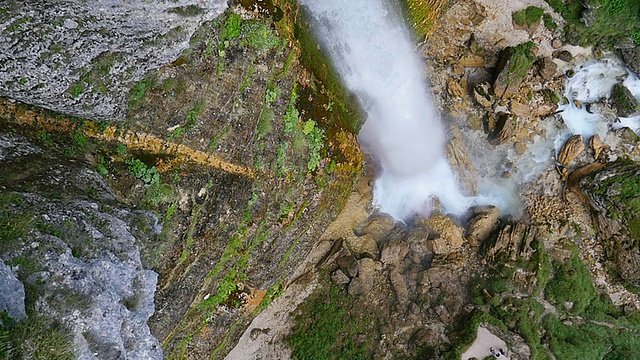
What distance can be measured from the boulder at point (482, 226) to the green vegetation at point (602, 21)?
8208mm

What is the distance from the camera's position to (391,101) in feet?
60.6

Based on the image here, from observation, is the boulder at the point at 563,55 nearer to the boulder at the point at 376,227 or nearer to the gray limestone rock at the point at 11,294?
the boulder at the point at 376,227

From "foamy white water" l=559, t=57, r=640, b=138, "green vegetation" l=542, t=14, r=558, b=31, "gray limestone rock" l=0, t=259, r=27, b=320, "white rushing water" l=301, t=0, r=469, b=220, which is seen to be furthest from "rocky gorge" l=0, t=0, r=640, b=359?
"white rushing water" l=301, t=0, r=469, b=220

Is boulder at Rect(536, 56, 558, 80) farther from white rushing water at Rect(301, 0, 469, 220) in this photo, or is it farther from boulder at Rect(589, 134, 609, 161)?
white rushing water at Rect(301, 0, 469, 220)

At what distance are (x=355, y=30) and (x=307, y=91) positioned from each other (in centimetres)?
326

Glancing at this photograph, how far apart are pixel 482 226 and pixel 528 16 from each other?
357 inches

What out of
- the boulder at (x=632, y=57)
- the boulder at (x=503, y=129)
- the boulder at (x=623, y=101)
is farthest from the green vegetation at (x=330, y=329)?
the boulder at (x=632, y=57)

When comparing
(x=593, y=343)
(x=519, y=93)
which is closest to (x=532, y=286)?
(x=593, y=343)

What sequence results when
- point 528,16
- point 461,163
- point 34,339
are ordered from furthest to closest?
point 461,163 < point 528,16 < point 34,339

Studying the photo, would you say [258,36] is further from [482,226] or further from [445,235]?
[482,226]

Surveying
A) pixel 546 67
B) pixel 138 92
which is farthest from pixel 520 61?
pixel 138 92

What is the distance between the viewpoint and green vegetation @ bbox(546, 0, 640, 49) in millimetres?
18656

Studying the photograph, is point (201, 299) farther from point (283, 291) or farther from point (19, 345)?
point (19, 345)

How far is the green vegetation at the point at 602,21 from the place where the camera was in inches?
734
